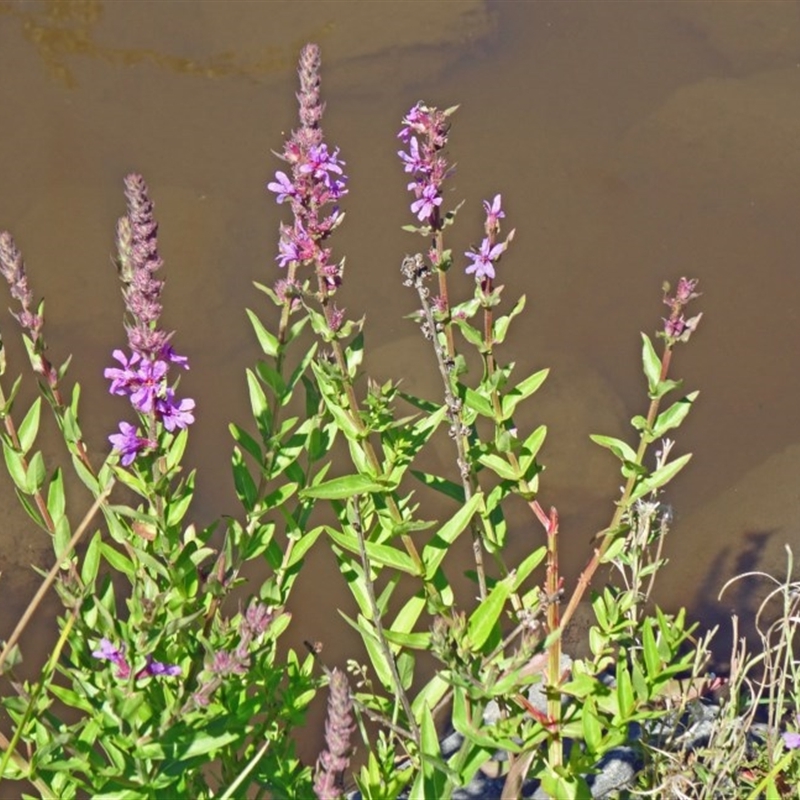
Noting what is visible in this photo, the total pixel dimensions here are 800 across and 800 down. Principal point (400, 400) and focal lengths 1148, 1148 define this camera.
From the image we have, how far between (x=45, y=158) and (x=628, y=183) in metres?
3.19

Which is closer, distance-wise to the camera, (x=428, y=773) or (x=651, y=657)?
(x=428, y=773)

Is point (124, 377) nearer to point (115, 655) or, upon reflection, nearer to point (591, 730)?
point (115, 655)

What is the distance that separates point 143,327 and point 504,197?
4.09 metres

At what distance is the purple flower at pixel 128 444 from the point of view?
94.4 inches

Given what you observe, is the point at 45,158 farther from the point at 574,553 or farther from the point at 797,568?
the point at 797,568

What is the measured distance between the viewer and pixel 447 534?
9.09 ft

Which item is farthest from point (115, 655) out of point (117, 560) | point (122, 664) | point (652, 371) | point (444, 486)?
point (652, 371)

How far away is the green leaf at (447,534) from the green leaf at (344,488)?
0.20m

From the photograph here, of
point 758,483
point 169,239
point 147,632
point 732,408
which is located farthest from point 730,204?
point 147,632

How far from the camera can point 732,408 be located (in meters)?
5.30

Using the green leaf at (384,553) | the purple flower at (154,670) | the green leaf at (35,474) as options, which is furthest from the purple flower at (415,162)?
the purple flower at (154,670)

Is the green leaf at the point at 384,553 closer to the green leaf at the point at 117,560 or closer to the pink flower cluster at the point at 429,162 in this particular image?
the green leaf at the point at 117,560

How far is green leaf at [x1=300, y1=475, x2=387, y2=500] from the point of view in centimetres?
267

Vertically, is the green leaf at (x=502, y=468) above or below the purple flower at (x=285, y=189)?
below
